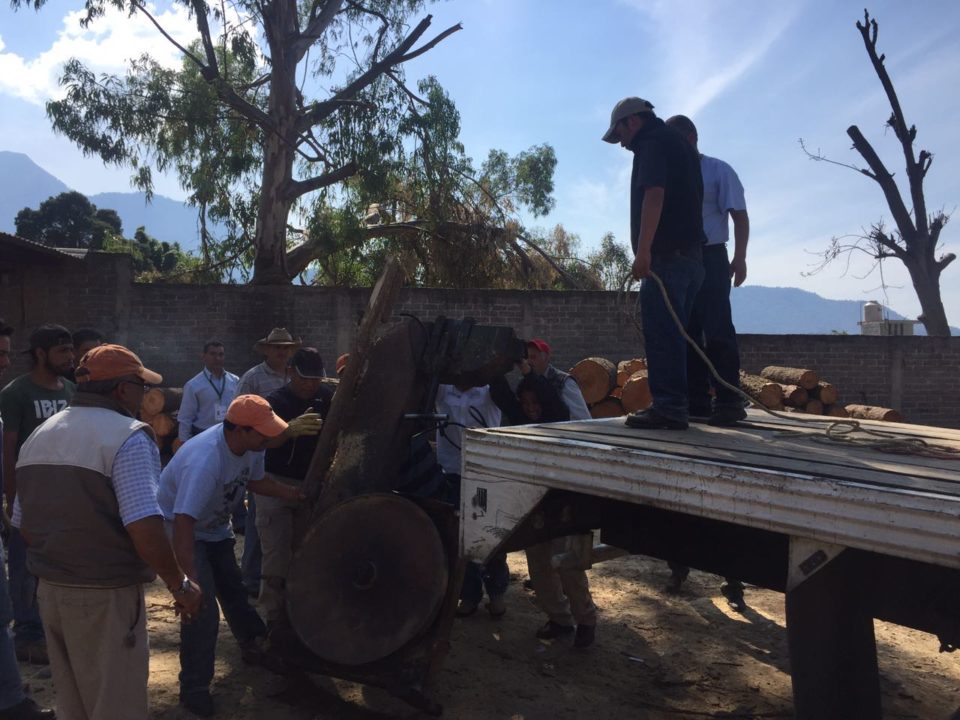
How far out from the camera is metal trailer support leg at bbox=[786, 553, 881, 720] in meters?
2.23

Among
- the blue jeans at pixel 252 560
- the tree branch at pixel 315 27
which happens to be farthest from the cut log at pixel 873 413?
the tree branch at pixel 315 27

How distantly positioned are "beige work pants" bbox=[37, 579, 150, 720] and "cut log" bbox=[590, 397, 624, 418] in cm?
706

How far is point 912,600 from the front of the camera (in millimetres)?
2328

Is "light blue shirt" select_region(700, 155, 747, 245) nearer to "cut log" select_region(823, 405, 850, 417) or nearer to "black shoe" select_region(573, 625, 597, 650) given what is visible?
"black shoe" select_region(573, 625, 597, 650)

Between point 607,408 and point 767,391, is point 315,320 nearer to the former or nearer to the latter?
point 607,408

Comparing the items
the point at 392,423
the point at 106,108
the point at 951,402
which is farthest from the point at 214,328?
the point at 951,402

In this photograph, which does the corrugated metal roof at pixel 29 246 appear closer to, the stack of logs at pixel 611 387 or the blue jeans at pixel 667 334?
the stack of logs at pixel 611 387

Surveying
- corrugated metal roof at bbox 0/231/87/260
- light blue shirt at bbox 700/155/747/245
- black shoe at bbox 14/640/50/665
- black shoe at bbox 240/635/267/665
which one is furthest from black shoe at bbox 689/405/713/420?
corrugated metal roof at bbox 0/231/87/260

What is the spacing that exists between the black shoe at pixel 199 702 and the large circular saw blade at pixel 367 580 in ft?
2.18

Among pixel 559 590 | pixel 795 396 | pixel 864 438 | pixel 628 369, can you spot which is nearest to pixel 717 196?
pixel 864 438

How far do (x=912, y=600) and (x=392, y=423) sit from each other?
2268 mm

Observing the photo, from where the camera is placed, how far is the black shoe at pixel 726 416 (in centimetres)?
363

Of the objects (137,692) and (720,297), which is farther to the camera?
(720,297)

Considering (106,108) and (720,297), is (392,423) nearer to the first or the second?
(720,297)
